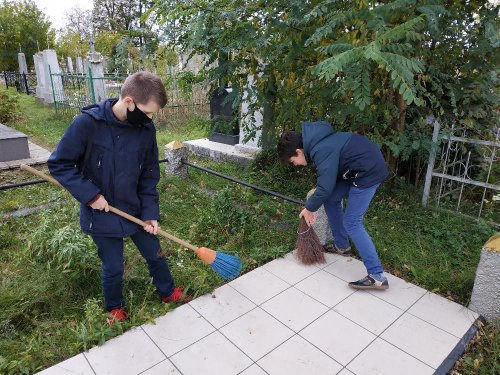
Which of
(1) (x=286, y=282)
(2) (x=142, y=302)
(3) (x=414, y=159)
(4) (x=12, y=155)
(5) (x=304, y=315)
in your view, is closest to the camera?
(5) (x=304, y=315)

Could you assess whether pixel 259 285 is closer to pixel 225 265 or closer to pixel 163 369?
pixel 225 265

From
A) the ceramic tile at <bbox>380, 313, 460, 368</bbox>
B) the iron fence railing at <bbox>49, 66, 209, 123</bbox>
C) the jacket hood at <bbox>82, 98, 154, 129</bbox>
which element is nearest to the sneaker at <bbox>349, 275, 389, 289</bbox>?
the ceramic tile at <bbox>380, 313, 460, 368</bbox>

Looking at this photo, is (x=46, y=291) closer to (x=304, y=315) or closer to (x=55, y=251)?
(x=55, y=251)

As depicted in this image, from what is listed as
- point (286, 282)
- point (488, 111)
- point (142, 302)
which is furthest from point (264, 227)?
point (488, 111)

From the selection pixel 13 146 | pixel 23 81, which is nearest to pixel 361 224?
pixel 13 146

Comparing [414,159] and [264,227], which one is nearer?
[264,227]

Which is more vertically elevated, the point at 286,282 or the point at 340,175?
the point at 340,175

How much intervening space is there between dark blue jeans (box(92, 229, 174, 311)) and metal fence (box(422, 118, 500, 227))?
3222 mm

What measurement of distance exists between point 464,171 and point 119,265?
3.97 m

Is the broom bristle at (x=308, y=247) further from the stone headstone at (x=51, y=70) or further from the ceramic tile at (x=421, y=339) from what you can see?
the stone headstone at (x=51, y=70)

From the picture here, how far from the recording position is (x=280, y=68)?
4.14 m

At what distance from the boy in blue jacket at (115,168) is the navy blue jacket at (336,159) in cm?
115

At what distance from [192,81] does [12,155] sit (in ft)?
13.9

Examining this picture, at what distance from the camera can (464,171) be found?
4.21 metres
